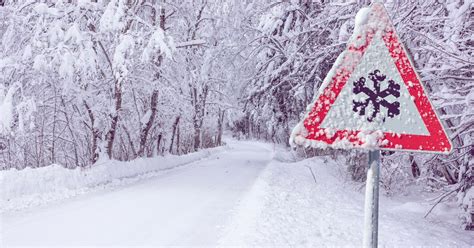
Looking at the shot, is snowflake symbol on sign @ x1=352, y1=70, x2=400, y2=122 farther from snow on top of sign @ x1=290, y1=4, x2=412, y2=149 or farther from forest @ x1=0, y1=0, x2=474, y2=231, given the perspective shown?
forest @ x1=0, y1=0, x2=474, y2=231

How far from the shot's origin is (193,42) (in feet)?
59.2

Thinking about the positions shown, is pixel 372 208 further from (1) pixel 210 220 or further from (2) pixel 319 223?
(1) pixel 210 220

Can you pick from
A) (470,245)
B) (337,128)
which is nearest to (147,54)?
(470,245)

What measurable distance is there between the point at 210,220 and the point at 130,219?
1.48 metres

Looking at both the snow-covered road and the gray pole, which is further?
the snow-covered road

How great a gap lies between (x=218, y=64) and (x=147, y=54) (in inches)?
712

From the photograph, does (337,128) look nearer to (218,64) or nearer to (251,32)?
(251,32)

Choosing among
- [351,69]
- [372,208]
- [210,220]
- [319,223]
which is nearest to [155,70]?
[210,220]

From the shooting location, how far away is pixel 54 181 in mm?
10648

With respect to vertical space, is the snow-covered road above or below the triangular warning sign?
below

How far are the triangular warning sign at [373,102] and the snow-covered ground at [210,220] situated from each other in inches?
160

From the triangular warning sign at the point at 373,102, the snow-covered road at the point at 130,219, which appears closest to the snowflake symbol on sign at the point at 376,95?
the triangular warning sign at the point at 373,102

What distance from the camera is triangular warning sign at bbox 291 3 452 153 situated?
7.46 ft

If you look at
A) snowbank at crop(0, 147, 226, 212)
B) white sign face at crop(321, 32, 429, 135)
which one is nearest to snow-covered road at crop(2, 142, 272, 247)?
snowbank at crop(0, 147, 226, 212)
